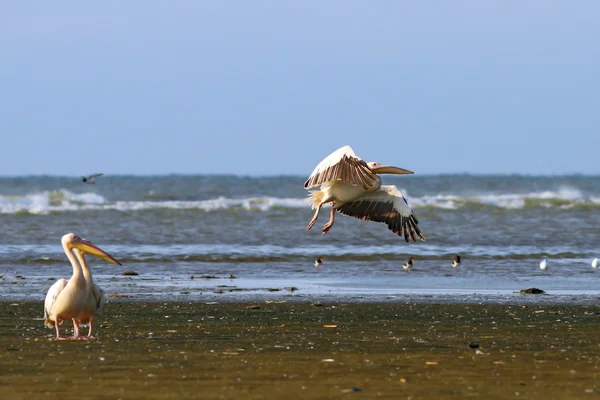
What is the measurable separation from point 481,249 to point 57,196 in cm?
2358

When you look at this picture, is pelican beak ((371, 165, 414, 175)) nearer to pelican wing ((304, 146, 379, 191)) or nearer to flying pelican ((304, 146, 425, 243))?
flying pelican ((304, 146, 425, 243))

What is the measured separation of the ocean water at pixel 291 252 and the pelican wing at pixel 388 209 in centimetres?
84

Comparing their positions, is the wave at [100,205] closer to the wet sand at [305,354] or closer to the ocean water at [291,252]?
the ocean water at [291,252]

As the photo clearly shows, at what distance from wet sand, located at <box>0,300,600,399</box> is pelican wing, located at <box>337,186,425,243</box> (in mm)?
2788

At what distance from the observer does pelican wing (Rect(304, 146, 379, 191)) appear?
37.4 feet

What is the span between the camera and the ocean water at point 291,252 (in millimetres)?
12984

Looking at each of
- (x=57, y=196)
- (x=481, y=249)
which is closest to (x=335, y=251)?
(x=481, y=249)

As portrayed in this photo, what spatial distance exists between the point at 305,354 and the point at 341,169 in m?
4.95

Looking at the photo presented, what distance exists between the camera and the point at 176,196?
48.5 metres

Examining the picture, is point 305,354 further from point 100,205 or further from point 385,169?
point 100,205

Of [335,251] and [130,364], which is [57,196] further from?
[130,364]

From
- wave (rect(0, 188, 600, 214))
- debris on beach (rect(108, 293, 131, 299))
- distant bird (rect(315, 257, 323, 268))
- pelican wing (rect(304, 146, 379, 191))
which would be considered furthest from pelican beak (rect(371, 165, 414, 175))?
wave (rect(0, 188, 600, 214))

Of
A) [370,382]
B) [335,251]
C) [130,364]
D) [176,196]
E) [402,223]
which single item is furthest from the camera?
[176,196]

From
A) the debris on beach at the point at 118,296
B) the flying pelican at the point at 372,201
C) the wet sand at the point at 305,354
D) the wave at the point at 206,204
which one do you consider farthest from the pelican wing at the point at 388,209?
the wave at the point at 206,204
